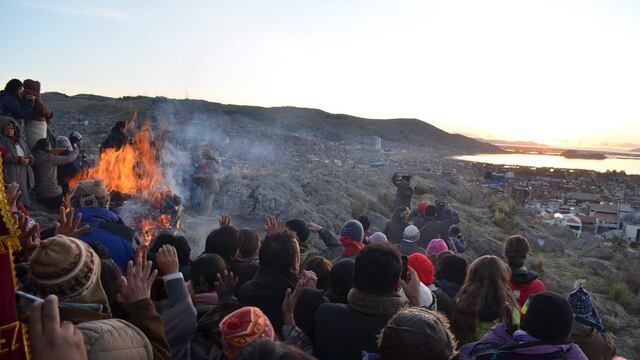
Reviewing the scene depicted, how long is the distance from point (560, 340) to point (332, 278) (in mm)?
1613

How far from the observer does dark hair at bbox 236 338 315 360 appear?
1578 mm

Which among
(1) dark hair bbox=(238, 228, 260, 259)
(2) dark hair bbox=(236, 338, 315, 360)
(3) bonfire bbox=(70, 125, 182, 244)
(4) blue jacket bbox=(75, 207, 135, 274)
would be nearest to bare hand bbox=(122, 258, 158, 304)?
(2) dark hair bbox=(236, 338, 315, 360)

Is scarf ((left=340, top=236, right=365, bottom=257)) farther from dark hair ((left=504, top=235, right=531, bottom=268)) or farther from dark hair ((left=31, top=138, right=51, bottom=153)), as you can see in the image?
dark hair ((left=31, top=138, right=51, bottom=153))

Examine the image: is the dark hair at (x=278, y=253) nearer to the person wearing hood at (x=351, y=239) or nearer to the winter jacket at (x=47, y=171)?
the person wearing hood at (x=351, y=239)

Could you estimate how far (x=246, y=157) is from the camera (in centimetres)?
2316

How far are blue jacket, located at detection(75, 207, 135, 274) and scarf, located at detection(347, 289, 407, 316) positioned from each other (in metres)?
2.27

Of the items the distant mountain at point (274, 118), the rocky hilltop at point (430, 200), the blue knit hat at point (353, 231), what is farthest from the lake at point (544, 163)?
the blue knit hat at point (353, 231)

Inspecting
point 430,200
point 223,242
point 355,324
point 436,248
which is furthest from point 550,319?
point 430,200

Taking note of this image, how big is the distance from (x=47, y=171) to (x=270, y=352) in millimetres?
6849

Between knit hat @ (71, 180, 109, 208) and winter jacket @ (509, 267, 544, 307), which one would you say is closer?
knit hat @ (71, 180, 109, 208)

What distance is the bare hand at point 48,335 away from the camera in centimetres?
167

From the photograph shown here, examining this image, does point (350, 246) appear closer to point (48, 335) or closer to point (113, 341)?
point (113, 341)

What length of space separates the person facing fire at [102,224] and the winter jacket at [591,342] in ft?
12.5

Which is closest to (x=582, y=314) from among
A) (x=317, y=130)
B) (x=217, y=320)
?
(x=217, y=320)
